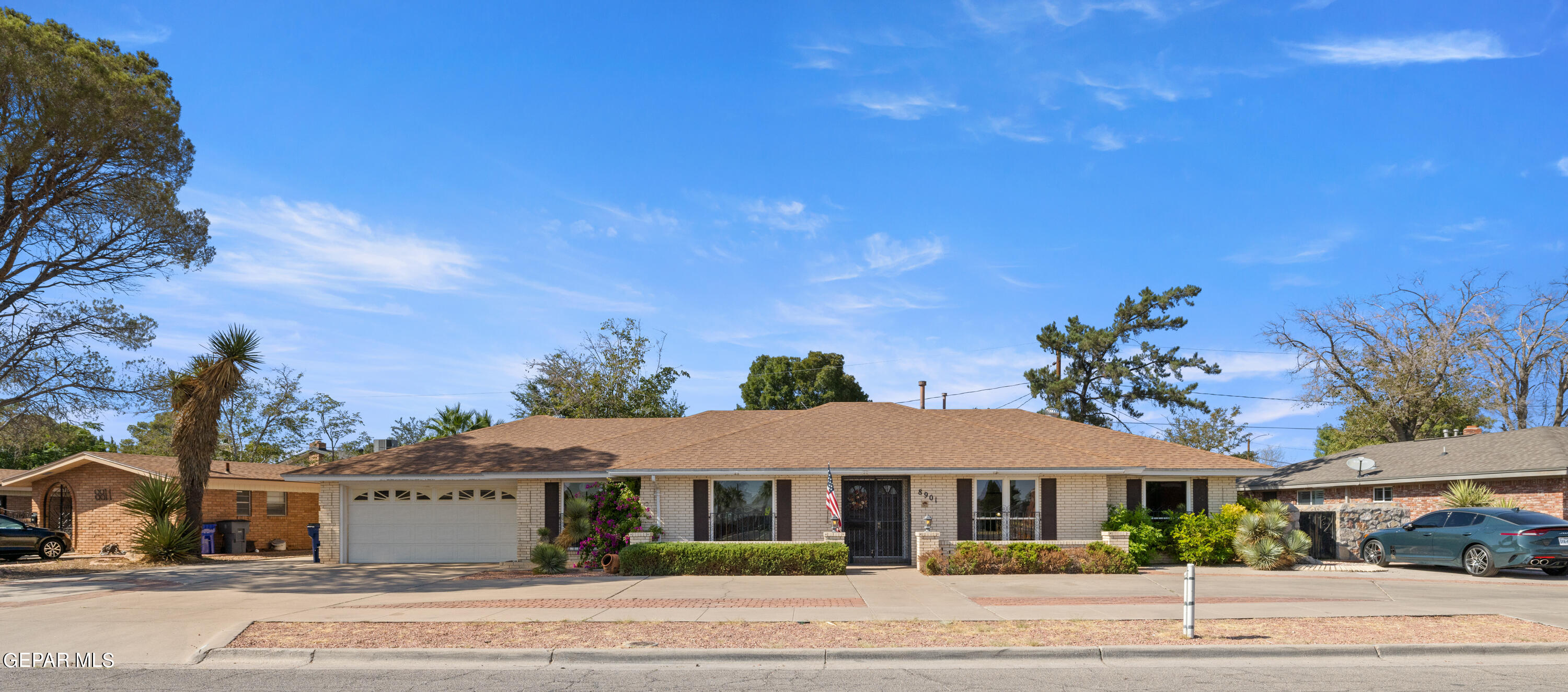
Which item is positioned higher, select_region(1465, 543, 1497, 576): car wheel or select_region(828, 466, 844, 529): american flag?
select_region(828, 466, 844, 529): american flag

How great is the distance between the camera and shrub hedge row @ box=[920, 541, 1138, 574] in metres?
20.5

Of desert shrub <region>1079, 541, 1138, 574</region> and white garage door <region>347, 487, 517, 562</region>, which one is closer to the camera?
desert shrub <region>1079, 541, 1138, 574</region>

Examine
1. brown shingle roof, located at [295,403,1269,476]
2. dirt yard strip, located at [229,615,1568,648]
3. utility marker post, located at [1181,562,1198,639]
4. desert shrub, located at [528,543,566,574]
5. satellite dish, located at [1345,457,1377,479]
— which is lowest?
desert shrub, located at [528,543,566,574]

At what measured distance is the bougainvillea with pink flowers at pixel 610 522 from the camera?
851 inches

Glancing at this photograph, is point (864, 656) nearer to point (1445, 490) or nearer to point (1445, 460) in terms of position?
point (1445, 490)

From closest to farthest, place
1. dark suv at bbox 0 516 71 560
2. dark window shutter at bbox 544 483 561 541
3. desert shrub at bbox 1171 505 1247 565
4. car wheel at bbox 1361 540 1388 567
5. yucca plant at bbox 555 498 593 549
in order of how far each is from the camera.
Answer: yucca plant at bbox 555 498 593 549 → car wheel at bbox 1361 540 1388 567 → desert shrub at bbox 1171 505 1247 565 → dark window shutter at bbox 544 483 561 541 → dark suv at bbox 0 516 71 560

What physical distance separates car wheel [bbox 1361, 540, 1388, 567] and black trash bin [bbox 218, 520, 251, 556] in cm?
3157

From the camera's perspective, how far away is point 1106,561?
2073 cm

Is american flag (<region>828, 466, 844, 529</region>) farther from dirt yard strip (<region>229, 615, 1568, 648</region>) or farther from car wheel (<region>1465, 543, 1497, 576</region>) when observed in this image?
car wheel (<region>1465, 543, 1497, 576</region>)

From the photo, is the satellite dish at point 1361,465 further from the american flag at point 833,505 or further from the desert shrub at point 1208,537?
the american flag at point 833,505

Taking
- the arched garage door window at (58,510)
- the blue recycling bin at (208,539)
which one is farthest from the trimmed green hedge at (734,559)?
the arched garage door window at (58,510)

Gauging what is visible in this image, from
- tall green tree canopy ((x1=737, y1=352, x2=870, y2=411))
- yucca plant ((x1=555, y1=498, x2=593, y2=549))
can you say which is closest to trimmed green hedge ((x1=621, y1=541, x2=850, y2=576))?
yucca plant ((x1=555, y1=498, x2=593, y2=549))

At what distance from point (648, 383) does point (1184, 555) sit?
2671cm

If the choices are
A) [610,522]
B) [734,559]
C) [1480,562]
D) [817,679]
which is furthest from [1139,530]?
[817,679]
